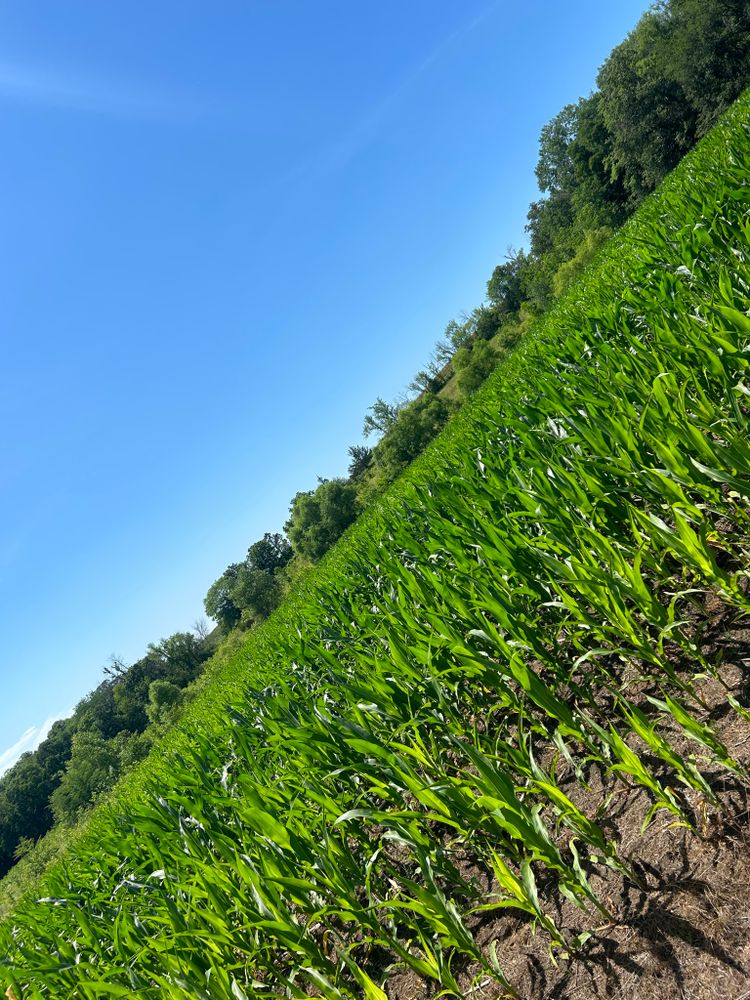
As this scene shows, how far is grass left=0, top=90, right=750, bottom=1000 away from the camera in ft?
6.44

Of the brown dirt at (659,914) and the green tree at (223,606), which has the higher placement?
the green tree at (223,606)

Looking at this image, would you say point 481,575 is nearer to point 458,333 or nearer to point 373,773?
point 373,773

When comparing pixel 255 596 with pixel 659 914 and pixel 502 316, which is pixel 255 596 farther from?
pixel 659 914

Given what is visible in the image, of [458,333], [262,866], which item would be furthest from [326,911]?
[458,333]

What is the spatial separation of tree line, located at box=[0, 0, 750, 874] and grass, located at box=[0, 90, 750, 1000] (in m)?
34.9

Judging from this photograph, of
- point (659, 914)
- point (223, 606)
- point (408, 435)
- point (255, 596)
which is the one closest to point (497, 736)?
point (659, 914)

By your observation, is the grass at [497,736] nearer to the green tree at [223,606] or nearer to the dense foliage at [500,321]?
the dense foliage at [500,321]

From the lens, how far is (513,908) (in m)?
2.05

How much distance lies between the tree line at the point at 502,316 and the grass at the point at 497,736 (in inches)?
1374

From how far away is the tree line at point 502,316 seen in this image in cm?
5578

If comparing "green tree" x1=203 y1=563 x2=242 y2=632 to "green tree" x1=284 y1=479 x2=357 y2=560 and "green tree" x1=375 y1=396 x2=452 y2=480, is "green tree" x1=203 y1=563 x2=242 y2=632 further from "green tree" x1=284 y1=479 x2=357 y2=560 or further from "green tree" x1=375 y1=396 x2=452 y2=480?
"green tree" x1=375 y1=396 x2=452 y2=480

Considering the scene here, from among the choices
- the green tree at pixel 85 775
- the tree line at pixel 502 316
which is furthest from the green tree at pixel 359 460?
the green tree at pixel 85 775

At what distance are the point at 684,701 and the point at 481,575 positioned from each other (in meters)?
1.19

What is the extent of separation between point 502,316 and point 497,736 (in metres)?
105
